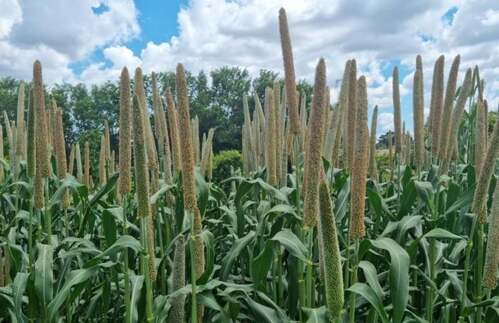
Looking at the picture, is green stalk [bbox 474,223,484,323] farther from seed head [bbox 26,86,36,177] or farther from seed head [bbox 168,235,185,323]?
seed head [bbox 26,86,36,177]

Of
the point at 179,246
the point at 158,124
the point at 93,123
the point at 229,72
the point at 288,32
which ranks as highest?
the point at 229,72

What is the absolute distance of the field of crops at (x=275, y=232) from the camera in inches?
109

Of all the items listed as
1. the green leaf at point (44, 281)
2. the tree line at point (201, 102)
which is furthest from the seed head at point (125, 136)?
the tree line at point (201, 102)

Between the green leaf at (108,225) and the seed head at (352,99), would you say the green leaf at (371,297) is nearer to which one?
the seed head at (352,99)

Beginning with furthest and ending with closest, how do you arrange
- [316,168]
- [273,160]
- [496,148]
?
[273,160]
[496,148]
[316,168]

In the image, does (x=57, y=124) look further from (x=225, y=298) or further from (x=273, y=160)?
(x=225, y=298)

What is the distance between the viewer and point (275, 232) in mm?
3850

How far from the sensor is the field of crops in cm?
276

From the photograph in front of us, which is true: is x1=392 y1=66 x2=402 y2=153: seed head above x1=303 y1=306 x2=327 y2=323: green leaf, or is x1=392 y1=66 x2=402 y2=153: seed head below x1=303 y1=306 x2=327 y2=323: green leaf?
above

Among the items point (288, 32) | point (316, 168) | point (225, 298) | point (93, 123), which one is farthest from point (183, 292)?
point (93, 123)

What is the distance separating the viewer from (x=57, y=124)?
14.6 feet

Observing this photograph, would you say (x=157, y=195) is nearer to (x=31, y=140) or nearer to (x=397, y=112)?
(x=31, y=140)

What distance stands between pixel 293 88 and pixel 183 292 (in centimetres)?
142

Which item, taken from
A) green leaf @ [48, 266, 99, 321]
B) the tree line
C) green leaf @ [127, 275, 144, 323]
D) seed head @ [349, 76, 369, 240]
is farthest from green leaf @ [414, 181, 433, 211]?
the tree line
